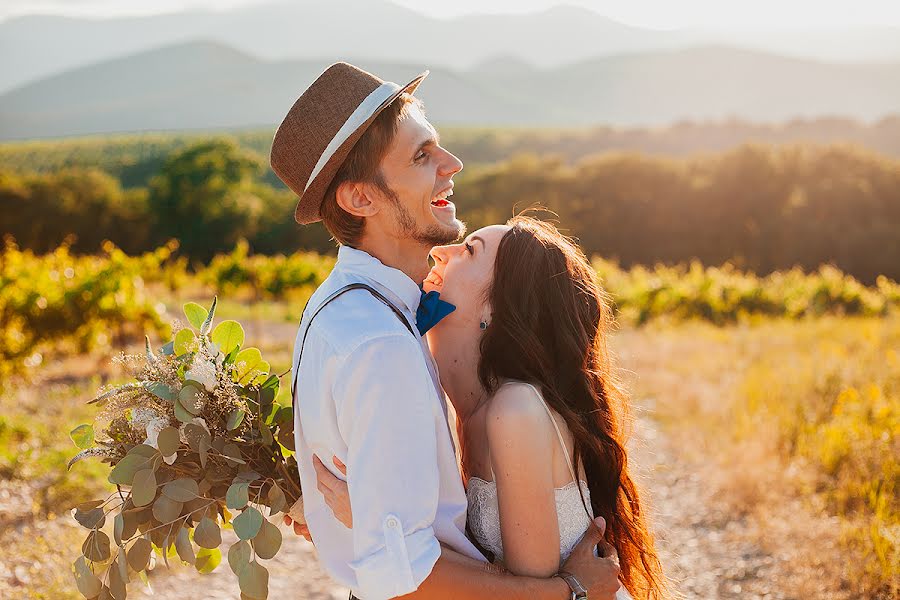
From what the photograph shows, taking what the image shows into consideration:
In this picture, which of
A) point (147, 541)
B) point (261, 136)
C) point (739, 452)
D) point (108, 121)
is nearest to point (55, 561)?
point (147, 541)

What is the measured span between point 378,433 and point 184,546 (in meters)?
0.78

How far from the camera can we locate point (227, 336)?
2.27m

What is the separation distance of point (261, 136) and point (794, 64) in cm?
10557

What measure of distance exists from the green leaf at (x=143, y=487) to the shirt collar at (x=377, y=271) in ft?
2.37

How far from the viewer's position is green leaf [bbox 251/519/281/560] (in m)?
2.02

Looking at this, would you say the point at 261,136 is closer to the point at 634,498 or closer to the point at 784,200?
the point at 784,200

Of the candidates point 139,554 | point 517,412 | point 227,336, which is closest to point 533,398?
point 517,412

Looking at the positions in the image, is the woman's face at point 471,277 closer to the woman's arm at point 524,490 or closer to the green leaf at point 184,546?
the woman's arm at point 524,490

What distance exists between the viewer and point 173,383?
211cm

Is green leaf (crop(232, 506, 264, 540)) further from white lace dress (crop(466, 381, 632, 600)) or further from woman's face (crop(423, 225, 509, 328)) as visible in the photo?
woman's face (crop(423, 225, 509, 328))

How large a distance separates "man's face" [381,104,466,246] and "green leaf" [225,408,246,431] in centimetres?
63

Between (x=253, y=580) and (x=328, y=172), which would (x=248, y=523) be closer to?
(x=253, y=580)

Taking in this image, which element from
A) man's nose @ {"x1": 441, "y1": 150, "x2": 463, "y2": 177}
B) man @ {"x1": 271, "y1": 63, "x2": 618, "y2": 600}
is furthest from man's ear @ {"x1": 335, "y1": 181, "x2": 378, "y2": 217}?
man's nose @ {"x1": 441, "y1": 150, "x2": 463, "y2": 177}

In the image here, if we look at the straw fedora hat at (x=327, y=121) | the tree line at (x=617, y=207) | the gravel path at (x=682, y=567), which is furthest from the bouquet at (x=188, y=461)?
the tree line at (x=617, y=207)
